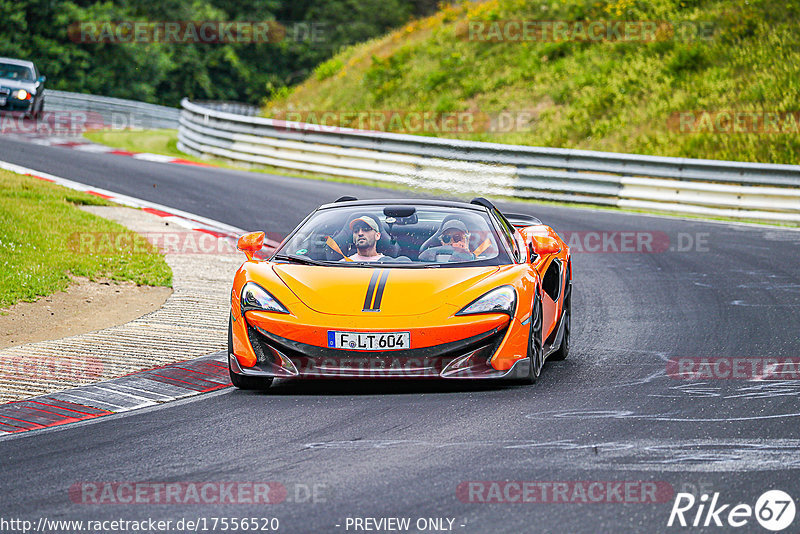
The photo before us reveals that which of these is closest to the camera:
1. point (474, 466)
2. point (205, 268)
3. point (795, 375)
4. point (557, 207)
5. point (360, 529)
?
point (360, 529)

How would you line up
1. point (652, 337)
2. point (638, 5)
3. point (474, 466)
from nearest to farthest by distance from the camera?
1. point (474, 466)
2. point (652, 337)
3. point (638, 5)

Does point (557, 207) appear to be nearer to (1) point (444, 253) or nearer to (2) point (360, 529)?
(1) point (444, 253)

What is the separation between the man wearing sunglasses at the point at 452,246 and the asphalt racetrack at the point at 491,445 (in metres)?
0.95

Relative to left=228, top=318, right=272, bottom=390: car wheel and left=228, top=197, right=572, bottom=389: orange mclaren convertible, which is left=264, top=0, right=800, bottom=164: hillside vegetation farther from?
left=228, top=318, right=272, bottom=390: car wheel

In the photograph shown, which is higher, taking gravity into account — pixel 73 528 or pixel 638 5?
pixel 638 5

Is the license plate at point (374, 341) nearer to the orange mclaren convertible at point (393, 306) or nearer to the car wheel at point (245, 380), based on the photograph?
the orange mclaren convertible at point (393, 306)

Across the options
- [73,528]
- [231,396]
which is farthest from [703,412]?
[73,528]

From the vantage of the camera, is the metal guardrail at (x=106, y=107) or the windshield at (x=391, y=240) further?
the metal guardrail at (x=106, y=107)

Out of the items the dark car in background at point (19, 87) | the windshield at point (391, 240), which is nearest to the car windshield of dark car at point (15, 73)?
the dark car in background at point (19, 87)

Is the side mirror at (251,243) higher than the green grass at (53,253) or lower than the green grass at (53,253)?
higher

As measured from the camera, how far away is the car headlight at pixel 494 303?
7.34 metres

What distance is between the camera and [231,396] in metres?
7.59

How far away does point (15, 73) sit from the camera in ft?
104

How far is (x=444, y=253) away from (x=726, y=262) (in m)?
6.98
